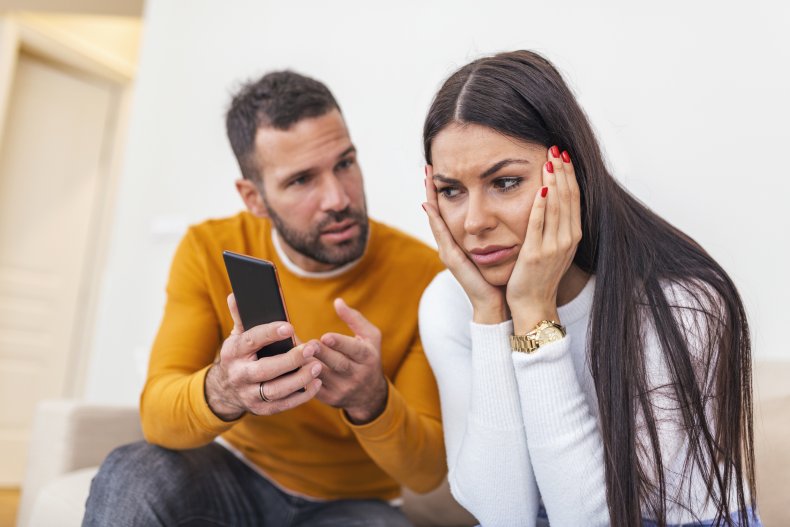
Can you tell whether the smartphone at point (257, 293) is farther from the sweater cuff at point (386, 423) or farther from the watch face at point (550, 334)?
the watch face at point (550, 334)

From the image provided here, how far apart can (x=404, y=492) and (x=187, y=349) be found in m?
0.65

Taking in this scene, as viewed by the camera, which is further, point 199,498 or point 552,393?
point 199,498

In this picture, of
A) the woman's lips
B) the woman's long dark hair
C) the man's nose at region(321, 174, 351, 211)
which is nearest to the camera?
the woman's long dark hair

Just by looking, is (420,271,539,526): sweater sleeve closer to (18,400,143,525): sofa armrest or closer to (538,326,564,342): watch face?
(538,326,564,342): watch face

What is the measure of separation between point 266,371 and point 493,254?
15.3 inches

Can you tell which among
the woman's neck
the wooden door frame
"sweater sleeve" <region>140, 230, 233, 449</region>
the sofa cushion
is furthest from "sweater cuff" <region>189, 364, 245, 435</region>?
the wooden door frame

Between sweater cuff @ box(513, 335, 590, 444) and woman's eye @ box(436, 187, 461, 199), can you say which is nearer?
sweater cuff @ box(513, 335, 590, 444)

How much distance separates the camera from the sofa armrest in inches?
67.6

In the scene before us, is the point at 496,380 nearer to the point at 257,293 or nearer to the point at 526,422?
the point at 526,422

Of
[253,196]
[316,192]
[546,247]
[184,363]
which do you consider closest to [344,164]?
[316,192]

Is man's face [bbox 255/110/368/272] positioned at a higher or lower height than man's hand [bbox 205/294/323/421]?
higher

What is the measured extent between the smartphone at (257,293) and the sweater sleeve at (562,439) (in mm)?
360

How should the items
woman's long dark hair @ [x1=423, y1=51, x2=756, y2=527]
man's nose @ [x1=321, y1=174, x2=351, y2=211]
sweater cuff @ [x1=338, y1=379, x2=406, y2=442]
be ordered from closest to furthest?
woman's long dark hair @ [x1=423, y1=51, x2=756, y2=527] → sweater cuff @ [x1=338, y1=379, x2=406, y2=442] → man's nose @ [x1=321, y1=174, x2=351, y2=211]

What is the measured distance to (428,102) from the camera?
Answer: 231 cm
